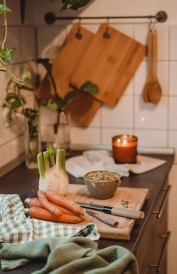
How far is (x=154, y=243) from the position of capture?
194cm

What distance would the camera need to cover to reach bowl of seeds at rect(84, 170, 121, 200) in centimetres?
168

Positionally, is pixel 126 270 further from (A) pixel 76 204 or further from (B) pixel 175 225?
(B) pixel 175 225

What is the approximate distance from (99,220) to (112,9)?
107 centimetres

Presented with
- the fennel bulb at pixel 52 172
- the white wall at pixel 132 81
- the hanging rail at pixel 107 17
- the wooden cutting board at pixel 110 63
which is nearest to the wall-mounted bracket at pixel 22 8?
the white wall at pixel 132 81

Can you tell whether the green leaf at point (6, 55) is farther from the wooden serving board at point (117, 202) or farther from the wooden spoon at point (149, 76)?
the wooden spoon at point (149, 76)

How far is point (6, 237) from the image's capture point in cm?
140

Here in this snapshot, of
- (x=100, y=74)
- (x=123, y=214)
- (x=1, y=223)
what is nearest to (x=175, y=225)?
(x=100, y=74)

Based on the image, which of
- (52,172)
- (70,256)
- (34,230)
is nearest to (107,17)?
(52,172)

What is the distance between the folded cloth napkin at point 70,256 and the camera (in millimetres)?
1237

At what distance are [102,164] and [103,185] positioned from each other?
43 cm

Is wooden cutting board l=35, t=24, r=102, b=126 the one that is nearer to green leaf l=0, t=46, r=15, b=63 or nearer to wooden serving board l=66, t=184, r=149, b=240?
wooden serving board l=66, t=184, r=149, b=240

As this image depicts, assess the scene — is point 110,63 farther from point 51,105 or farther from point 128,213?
point 128,213

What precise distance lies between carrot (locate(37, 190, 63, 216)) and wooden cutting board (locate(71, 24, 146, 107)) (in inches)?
32.6

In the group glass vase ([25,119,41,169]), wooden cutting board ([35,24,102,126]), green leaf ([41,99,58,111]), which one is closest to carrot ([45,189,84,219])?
glass vase ([25,119,41,169])
